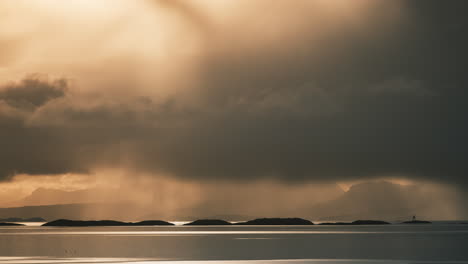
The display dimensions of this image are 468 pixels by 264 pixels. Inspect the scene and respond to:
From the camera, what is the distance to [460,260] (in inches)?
3123

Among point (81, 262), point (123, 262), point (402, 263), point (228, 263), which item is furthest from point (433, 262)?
point (81, 262)

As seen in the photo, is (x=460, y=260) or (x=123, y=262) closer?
(x=123, y=262)

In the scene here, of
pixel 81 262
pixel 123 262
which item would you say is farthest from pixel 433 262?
pixel 81 262

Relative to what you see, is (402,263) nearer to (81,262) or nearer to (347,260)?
(347,260)

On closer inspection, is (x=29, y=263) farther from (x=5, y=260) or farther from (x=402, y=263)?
(x=402, y=263)

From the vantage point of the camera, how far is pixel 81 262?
74062 mm

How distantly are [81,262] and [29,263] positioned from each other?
5.47m

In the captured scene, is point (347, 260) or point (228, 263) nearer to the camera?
point (228, 263)

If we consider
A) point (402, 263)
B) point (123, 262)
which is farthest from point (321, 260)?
point (123, 262)

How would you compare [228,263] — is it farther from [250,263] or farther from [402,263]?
[402,263]

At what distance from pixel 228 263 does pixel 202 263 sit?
11.0 feet

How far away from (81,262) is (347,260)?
101 ft

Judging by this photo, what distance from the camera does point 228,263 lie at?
72.9m

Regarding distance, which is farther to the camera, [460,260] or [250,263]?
[460,260]
